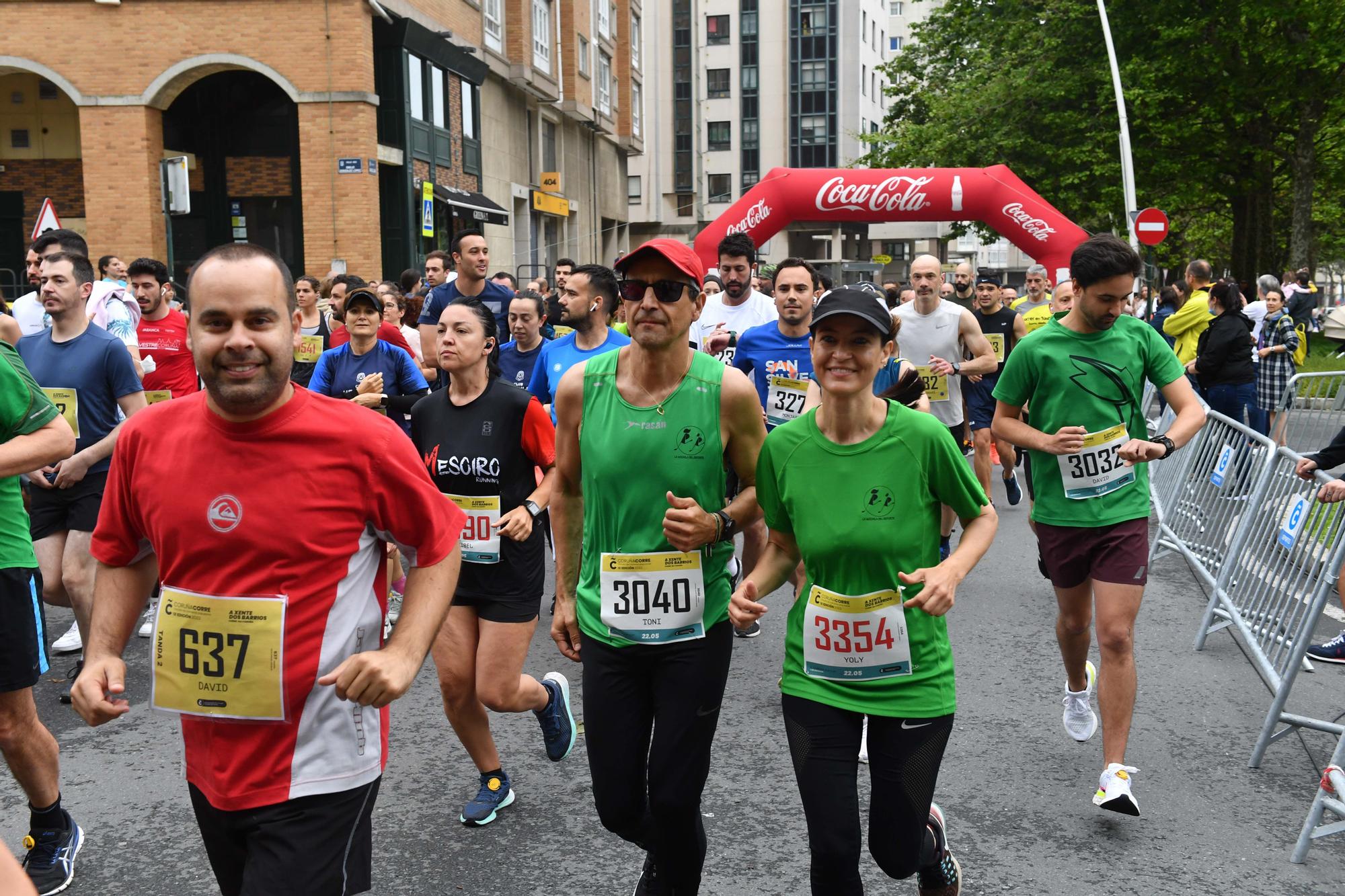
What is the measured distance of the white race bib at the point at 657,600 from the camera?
359 centimetres

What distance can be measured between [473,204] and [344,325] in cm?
2207

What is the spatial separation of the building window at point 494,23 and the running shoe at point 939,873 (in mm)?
34405

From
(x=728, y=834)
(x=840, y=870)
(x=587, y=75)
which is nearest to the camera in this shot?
(x=840, y=870)

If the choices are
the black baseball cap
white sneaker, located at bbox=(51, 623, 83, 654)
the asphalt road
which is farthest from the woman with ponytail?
white sneaker, located at bbox=(51, 623, 83, 654)

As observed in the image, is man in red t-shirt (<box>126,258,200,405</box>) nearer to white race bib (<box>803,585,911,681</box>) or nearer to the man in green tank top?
the man in green tank top

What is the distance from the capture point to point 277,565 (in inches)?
105

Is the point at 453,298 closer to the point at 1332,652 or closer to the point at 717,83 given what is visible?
the point at 1332,652

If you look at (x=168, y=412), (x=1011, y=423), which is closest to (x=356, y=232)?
(x=1011, y=423)

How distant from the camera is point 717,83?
78.4 metres

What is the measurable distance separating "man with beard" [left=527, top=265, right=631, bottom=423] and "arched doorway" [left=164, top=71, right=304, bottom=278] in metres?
22.5

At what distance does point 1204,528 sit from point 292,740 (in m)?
7.29

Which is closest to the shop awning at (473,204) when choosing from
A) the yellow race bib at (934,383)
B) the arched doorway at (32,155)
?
the arched doorway at (32,155)

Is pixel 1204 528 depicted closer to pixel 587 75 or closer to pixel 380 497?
pixel 380 497

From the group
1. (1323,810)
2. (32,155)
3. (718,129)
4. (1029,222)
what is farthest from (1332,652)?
(718,129)
